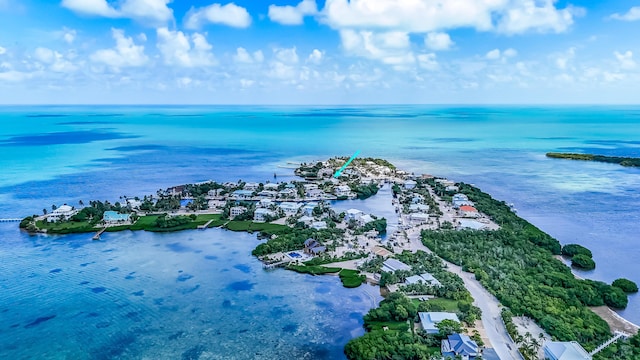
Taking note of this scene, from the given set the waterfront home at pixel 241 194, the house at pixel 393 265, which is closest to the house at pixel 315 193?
the waterfront home at pixel 241 194

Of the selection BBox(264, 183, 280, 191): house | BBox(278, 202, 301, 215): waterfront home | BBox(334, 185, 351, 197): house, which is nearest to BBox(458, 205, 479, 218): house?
BBox(334, 185, 351, 197): house

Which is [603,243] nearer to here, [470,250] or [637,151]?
[470,250]

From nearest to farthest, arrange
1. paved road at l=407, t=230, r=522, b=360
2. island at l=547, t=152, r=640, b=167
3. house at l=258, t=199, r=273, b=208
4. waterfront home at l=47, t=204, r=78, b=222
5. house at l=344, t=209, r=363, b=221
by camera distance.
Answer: paved road at l=407, t=230, r=522, b=360 → waterfront home at l=47, t=204, r=78, b=222 → house at l=344, t=209, r=363, b=221 → house at l=258, t=199, r=273, b=208 → island at l=547, t=152, r=640, b=167

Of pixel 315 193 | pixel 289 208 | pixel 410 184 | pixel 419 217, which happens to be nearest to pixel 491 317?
pixel 419 217

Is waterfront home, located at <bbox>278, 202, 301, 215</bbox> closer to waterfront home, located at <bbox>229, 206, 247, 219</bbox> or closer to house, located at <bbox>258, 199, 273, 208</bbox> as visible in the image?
house, located at <bbox>258, 199, 273, 208</bbox>

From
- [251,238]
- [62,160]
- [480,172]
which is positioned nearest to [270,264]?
[251,238]

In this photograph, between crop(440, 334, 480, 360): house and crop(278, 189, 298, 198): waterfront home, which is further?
crop(278, 189, 298, 198): waterfront home

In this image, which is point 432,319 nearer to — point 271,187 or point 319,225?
point 319,225
